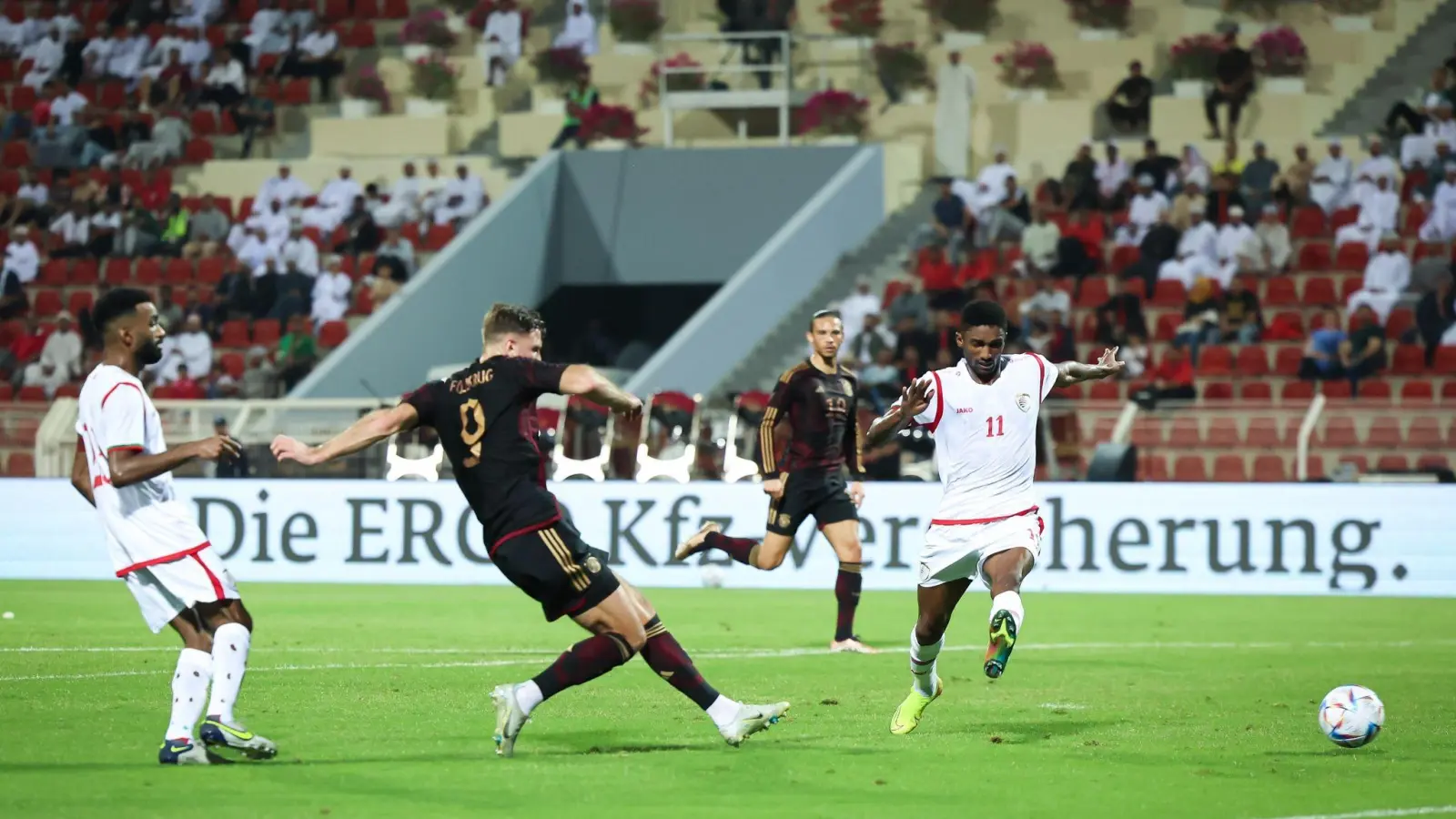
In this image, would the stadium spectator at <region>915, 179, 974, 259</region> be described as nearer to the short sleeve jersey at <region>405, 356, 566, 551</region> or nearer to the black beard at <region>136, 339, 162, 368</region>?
the short sleeve jersey at <region>405, 356, 566, 551</region>

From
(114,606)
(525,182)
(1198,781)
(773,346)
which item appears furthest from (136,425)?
(525,182)

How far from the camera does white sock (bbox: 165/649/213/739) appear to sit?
8023mm

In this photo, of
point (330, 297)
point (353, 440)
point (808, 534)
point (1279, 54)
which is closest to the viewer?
point (353, 440)

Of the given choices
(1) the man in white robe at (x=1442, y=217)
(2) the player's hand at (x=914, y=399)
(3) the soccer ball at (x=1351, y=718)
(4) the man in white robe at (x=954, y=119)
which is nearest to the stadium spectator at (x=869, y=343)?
(4) the man in white robe at (x=954, y=119)

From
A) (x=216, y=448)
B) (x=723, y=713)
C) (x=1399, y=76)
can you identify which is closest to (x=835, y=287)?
(x=1399, y=76)

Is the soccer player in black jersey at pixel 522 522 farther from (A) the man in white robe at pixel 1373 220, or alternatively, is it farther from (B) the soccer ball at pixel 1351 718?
(A) the man in white robe at pixel 1373 220

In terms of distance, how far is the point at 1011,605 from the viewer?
889 cm

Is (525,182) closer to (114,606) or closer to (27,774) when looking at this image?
(114,606)

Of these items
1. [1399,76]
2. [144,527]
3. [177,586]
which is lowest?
[177,586]

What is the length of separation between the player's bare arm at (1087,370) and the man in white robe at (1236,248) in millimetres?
17236

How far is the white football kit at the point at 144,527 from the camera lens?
8.02m

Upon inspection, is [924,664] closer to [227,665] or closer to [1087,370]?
[1087,370]

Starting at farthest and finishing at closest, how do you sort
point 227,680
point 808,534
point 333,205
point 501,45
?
point 501,45
point 333,205
point 808,534
point 227,680

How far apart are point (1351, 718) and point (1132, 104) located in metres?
23.2
